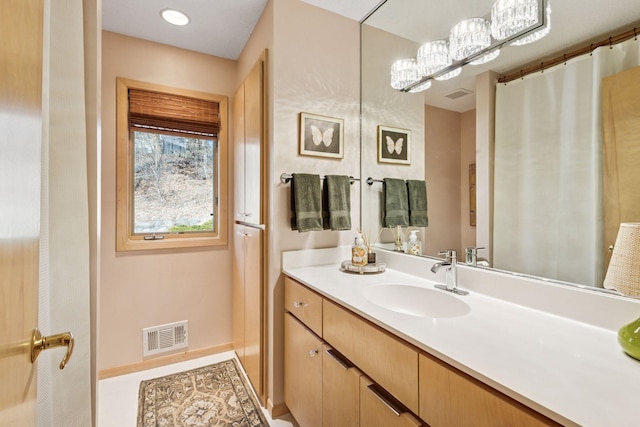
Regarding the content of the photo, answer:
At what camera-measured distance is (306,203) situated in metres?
1.71

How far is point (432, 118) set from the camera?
5.22 ft

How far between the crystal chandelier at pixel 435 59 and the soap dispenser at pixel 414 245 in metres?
0.85

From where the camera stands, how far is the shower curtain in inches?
37.9

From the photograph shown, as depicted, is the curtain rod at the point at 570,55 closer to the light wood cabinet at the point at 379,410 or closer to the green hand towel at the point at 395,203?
the green hand towel at the point at 395,203

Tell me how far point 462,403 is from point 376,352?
32 cm

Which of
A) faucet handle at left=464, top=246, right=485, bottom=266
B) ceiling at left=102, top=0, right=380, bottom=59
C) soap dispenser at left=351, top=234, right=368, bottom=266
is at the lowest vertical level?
soap dispenser at left=351, top=234, right=368, bottom=266

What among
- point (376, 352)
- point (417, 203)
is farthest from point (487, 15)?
point (376, 352)

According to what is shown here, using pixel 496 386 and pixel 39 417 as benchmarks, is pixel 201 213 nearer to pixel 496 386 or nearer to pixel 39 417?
pixel 39 417

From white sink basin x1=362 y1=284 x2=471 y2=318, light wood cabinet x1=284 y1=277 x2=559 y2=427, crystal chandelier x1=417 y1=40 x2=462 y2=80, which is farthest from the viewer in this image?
crystal chandelier x1=417 y1=40 x2=462 y2=80

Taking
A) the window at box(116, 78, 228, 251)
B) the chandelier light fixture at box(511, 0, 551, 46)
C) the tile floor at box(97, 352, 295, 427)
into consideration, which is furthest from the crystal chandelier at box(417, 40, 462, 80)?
the tile floor at box(97, 352, 295, 427)

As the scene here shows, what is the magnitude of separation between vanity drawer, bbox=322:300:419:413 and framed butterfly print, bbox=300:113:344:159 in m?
0.96

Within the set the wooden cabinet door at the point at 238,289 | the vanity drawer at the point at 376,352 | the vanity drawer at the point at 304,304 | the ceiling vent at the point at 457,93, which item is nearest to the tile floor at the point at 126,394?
the wooden cabinet door at the point at 238,289

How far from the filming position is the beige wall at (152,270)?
215 centimetres

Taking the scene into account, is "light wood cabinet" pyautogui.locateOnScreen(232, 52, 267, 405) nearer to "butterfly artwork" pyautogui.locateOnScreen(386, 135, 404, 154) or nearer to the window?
the window
